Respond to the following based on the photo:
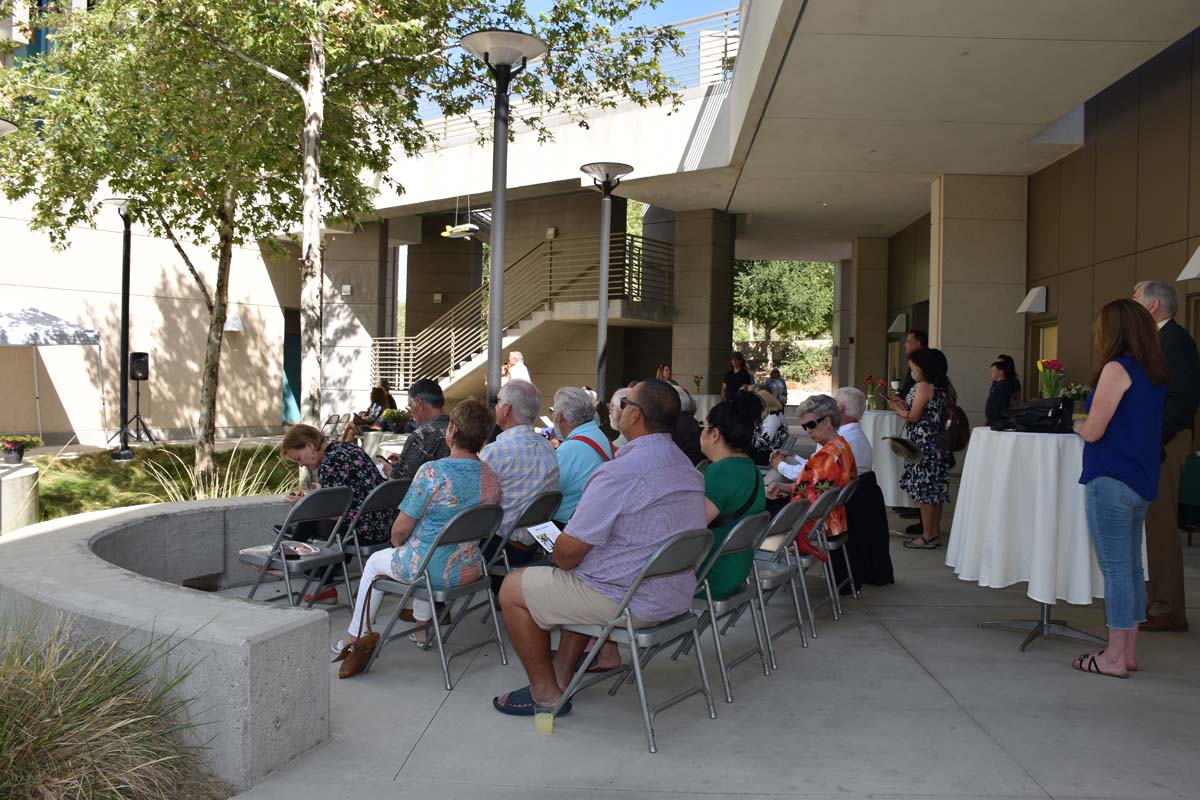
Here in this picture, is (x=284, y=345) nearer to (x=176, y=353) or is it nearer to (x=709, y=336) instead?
(x=176, y=353)

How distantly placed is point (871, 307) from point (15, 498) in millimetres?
15192

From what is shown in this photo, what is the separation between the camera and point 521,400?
4.61 metres

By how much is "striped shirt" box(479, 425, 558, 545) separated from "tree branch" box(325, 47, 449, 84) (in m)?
4.59

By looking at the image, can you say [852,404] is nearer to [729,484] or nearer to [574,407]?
[574,407]

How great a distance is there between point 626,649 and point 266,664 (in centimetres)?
182

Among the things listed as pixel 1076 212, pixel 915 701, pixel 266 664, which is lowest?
pixel 915 701

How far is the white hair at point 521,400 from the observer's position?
4602mm

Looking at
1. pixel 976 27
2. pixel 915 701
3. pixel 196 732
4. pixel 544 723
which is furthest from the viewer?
pixel 976 27

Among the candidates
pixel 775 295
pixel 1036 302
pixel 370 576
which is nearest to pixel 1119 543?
pixel 370 576

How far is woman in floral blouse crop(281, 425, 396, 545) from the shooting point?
184 inches

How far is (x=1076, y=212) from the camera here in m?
10.6

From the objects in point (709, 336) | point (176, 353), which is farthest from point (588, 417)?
point (176, 353)

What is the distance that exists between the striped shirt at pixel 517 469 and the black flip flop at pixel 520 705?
1.03 metres

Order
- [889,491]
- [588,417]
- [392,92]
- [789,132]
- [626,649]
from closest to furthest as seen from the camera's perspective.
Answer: [626,649], [588,417], [889,491], [392,92], [789,132]
